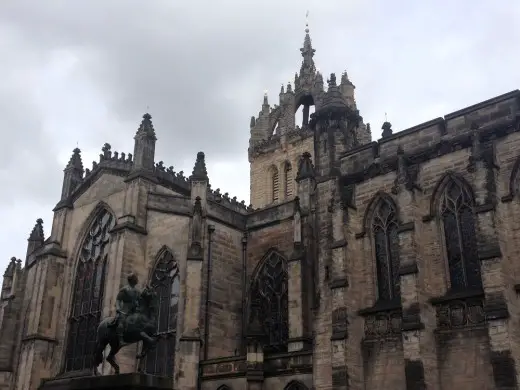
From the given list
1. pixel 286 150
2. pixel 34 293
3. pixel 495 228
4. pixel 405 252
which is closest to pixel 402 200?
pixel 405 252

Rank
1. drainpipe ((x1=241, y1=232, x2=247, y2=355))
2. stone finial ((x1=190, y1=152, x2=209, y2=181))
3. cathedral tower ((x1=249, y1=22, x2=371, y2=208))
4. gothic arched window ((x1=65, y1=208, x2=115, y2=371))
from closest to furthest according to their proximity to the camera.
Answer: drainpipe ((x1=241, y1=232, x2=247, y2=355)) < stone finial ((x1=190, y1=152, x2=209, y2=181)) < gothic arched window ((x1=65, y1=208, x2=115, y2=371)) < cathedral tower ((x1=249, y1=22, x2=371, y2=208))

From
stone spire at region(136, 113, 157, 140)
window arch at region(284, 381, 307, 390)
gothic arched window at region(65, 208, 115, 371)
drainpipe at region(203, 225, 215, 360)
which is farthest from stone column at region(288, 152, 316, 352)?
gothic arched window at region(65, 208, 115, 371)

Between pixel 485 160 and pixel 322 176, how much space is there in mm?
6159

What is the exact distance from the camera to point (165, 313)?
25.7 metres

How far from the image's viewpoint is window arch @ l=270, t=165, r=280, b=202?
4609cm

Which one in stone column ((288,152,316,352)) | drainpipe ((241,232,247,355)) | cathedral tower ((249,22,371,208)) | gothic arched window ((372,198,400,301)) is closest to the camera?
gothic arched window ((372,198,400,301))

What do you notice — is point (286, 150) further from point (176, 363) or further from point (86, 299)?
point (176, 363)

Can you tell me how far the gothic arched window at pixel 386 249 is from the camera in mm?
19688

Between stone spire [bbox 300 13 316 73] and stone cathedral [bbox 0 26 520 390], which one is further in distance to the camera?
stone spire [bbox 300 13 316 73]

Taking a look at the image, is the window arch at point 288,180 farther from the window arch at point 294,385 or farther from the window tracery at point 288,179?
the window arch at point 294,385

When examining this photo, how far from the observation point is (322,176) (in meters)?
22.5

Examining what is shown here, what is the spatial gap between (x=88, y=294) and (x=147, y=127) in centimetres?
810

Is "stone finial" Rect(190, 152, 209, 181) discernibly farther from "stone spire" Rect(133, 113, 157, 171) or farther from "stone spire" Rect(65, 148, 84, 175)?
"stone spire" Rect(65, 148, 84, 175)

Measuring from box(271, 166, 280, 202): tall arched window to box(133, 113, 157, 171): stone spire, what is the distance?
702 inches
